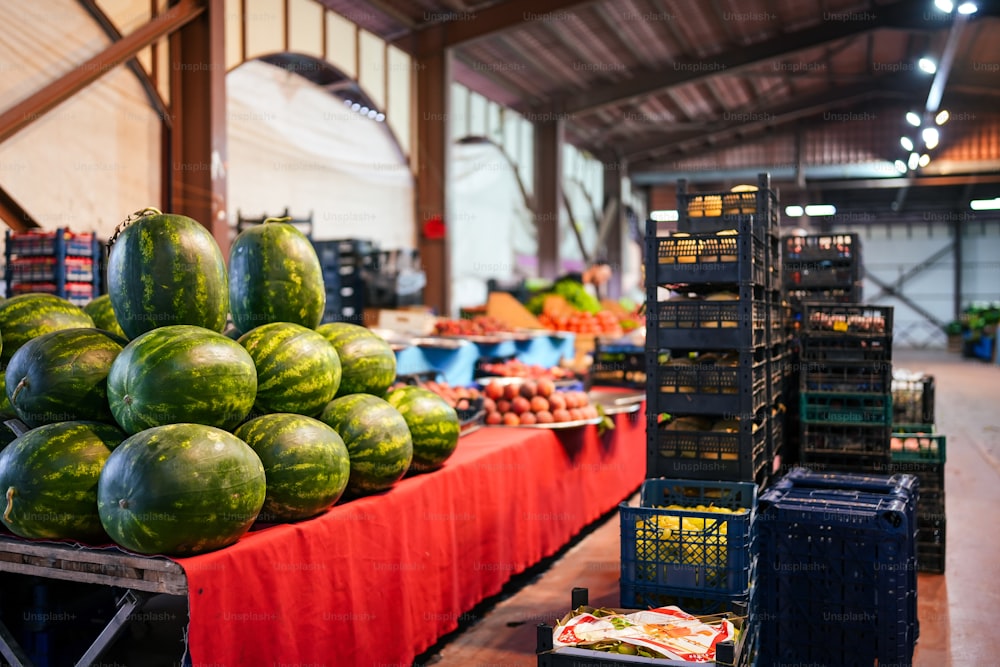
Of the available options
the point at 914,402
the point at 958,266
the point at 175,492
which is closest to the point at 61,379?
the point at 175,492

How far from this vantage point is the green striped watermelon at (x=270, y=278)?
316 cm

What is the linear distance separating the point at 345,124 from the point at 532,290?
11.0ft

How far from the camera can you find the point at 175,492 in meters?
2.29

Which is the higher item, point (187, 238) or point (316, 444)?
point (187, 238)

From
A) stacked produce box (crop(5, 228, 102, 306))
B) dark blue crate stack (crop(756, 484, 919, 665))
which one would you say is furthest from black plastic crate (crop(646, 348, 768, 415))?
stacked produce box (crop(5, 228, 102, 306))

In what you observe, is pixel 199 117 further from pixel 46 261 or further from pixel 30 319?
pixel 30 319

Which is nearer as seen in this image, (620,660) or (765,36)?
(620,660)

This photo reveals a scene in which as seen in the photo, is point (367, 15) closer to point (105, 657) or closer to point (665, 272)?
point (665, 272)

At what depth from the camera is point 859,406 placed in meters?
4.45

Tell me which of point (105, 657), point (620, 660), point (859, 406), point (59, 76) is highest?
point (59, 76)

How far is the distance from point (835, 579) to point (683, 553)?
0.58 m

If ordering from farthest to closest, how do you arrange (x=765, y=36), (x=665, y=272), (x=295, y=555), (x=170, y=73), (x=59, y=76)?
1. (x=765, y=36)
2. (x=170, y=73)
3. (x=59, y=76)
4. (x=665, y=272)
5. (x=295, y=555)

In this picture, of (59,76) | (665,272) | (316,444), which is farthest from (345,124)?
(316,444)

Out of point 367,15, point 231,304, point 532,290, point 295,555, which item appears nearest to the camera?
point 295,555
